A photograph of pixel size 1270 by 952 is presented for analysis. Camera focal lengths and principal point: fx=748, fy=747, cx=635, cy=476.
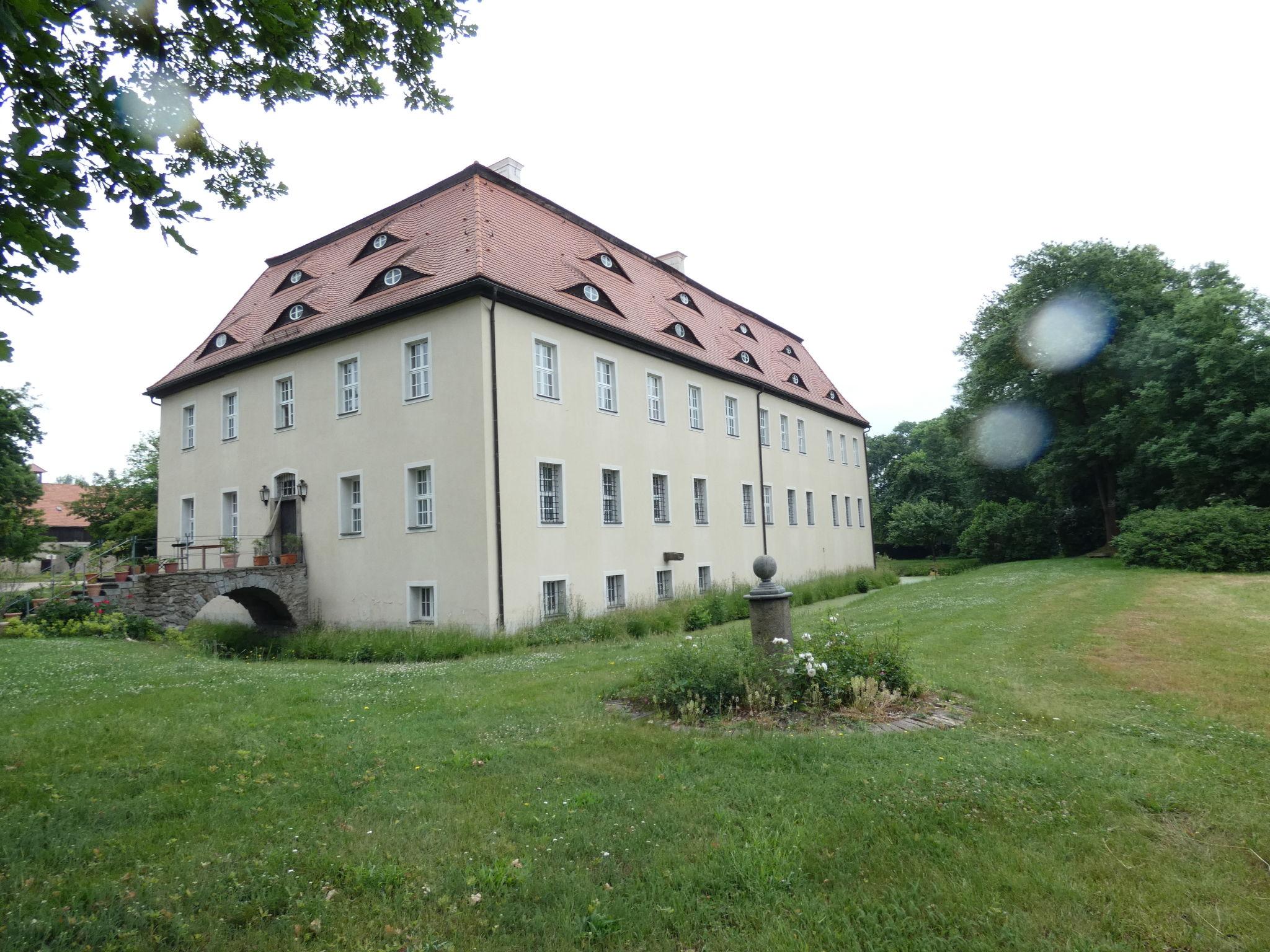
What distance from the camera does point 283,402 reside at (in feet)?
67.8

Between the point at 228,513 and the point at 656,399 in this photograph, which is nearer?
the point at 656,399

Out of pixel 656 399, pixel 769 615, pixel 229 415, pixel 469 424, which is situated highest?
pixel 229 415

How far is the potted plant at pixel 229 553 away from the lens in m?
18.5

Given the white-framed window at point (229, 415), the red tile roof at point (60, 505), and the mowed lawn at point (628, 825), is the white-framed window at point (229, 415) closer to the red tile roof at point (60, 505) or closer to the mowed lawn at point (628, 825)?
the mowed lawn at point (628, 825)

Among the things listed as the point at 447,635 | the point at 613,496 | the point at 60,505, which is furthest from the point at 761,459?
the point at 60,505

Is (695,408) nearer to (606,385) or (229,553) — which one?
(606,385)

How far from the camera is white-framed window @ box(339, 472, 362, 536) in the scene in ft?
61.1

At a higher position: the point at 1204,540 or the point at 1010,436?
the point at 1010,436

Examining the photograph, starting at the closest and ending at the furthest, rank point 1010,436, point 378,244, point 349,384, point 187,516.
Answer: point 349,384
point 378,244
point 187,516
point 1010,436

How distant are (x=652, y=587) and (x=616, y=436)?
4.29 m

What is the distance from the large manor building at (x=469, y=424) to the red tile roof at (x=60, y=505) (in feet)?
168

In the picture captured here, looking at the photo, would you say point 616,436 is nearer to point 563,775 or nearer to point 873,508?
point 563,775

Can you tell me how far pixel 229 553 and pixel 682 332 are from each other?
1458 cm

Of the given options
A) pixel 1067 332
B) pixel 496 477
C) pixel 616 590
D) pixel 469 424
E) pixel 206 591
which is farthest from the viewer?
pixel 1067 332
